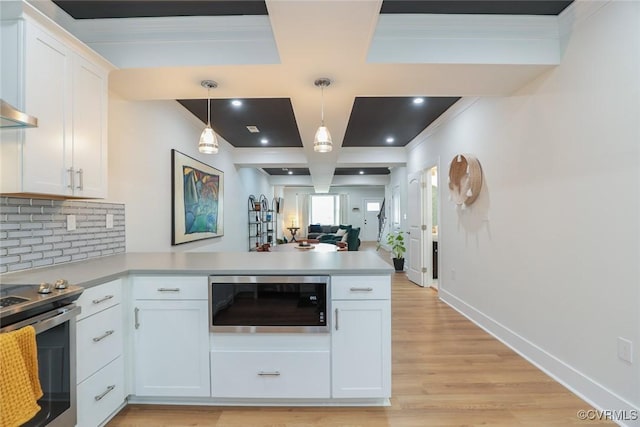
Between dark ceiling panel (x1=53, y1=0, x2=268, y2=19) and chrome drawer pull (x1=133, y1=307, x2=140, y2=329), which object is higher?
dark ceiling panel (x1=53, y1=0, x2=268, y2=19)

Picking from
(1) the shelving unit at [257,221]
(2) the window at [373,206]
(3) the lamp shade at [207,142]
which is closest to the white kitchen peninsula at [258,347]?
(3) the lamp shade at [207,142]

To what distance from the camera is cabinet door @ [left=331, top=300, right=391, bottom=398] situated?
185cm

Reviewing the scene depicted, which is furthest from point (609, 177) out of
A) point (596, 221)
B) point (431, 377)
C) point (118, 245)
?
point (118, 245)

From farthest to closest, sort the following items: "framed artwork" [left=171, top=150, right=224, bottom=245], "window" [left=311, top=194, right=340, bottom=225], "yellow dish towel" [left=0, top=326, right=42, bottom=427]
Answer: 1. "window" [left=311, top=194, right=340, bottom=225]
2. "framed artwork" [left=171, top=150, right=224, bottom=245]
3. "yellow dish towel" [left=0, top=326, right=42, bottom=427]

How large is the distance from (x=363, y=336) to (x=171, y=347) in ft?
3.93

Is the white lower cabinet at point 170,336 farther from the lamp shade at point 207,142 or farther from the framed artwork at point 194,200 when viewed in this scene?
the framed artwork at point 194,200

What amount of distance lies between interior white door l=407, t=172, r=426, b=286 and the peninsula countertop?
3.26 m

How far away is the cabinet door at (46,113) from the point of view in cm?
155

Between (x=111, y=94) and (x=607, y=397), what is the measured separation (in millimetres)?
4105

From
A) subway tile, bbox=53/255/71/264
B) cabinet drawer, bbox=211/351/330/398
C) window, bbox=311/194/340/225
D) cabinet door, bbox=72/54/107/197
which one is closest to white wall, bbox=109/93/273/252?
cabinet door, bbox=72/54/107/197

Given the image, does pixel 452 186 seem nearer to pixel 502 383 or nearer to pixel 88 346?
pixel 502 383

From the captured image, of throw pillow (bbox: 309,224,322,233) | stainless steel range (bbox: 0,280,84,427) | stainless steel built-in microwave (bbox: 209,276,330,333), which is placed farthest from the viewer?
throw pillow (bbox: 309,224,322,233)

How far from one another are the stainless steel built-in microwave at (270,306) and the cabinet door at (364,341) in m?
0.12

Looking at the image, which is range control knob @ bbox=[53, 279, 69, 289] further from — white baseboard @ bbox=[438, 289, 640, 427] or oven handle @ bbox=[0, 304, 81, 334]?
white baseboard @ bbox=[438, 289, 640, 427]
